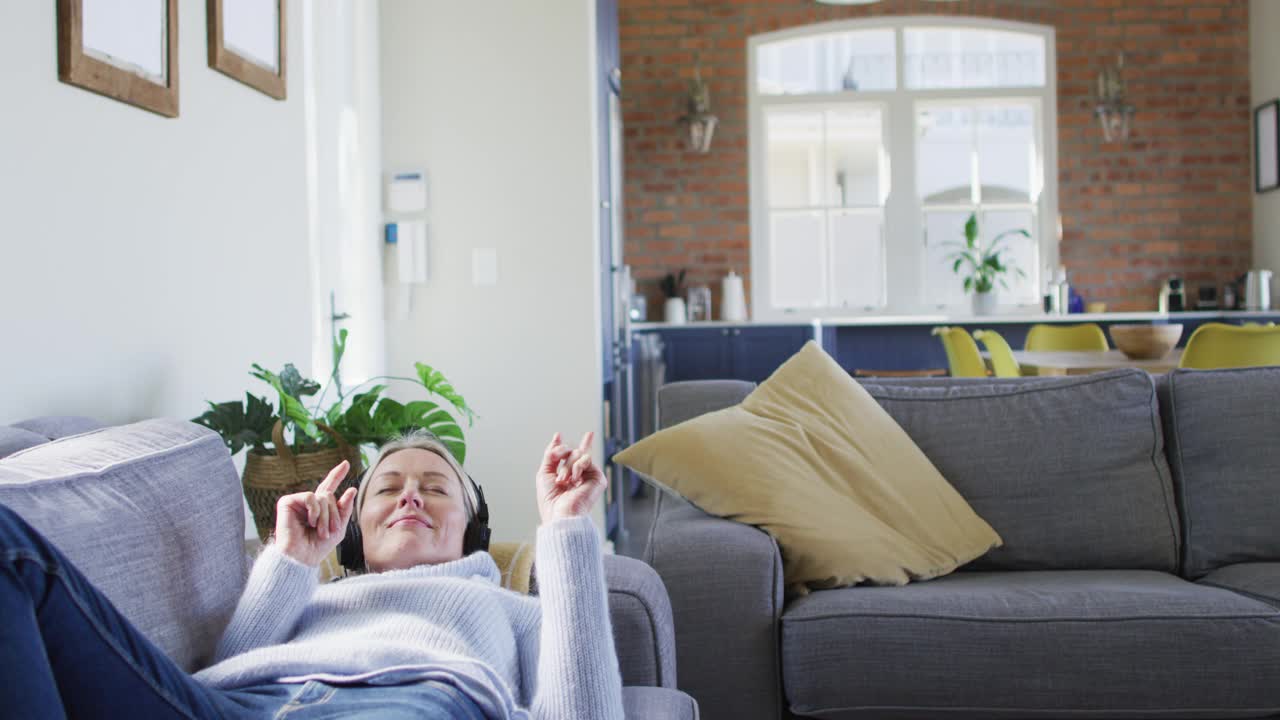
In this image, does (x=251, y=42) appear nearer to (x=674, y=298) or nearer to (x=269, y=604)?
(x=269, y=604)

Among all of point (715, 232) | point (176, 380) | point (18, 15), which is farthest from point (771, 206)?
point (18, 15)

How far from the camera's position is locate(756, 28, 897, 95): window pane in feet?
24.0

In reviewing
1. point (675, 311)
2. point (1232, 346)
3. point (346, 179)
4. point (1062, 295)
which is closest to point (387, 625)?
point (346, 179)

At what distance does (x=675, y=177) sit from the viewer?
289 inches

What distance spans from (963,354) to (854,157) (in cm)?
305

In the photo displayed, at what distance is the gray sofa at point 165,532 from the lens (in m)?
1.21

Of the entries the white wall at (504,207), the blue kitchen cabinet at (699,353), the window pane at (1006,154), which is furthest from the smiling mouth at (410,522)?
the window pane at (1006,154)

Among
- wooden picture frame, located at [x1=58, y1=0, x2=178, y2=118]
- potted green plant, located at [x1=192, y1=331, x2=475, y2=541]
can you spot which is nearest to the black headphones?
potted green plant, located at [x1=192, y1=331, x2=475, y2=541]

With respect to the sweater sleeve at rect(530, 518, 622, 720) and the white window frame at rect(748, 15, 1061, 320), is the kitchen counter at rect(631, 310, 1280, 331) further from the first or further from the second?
the sweater sleeve at rect(530, 518, 622, 720)

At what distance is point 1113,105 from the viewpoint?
7016mm

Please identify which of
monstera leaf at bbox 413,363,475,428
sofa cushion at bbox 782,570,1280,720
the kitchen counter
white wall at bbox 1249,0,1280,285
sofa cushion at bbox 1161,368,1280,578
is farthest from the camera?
white wall at bbox 1249,0,1280,285

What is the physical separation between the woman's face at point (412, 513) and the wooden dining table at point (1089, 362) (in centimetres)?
253

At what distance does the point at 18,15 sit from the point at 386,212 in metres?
2.51

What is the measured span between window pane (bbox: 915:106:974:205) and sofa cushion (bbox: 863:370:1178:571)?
5.04 meters
